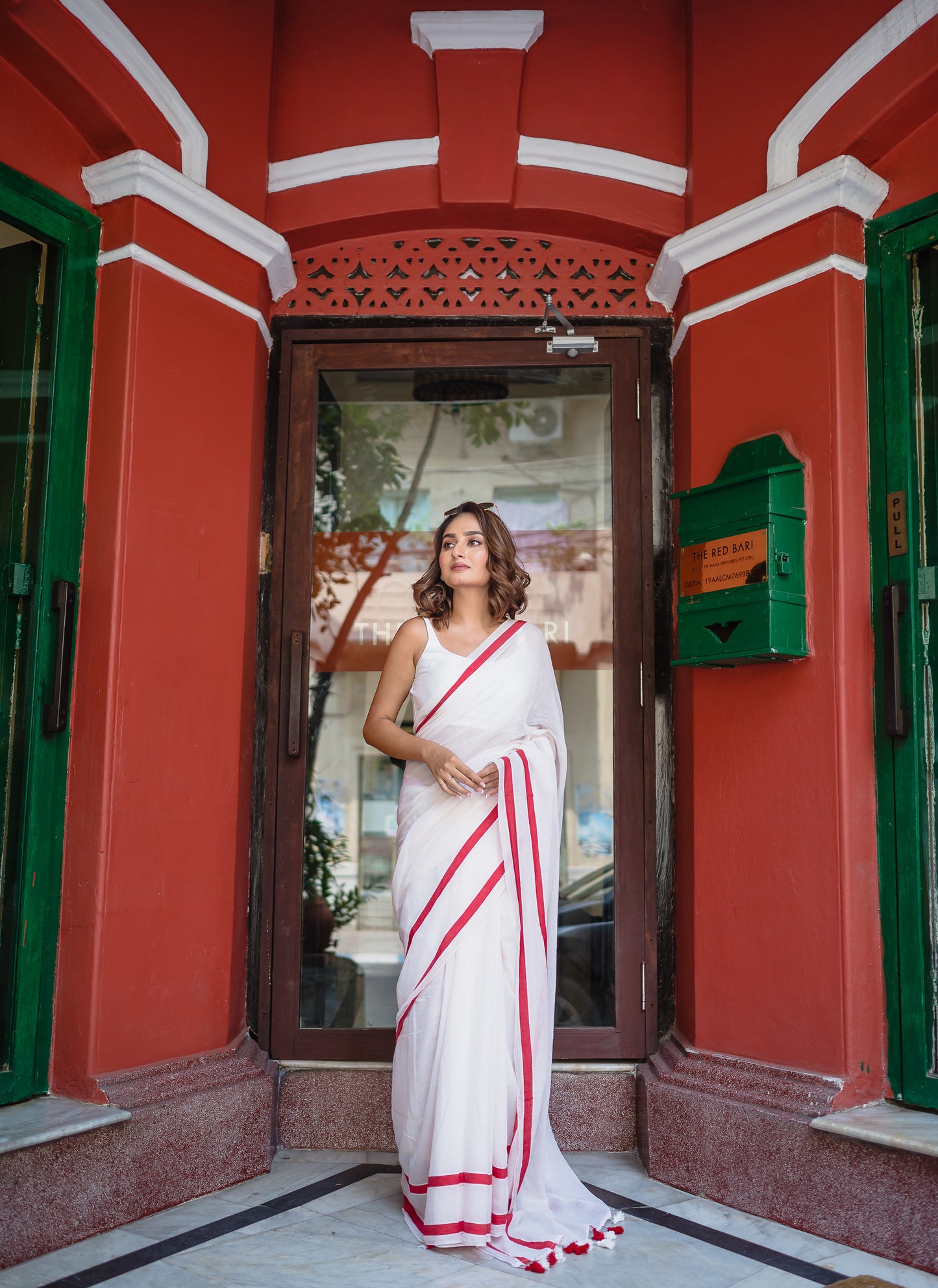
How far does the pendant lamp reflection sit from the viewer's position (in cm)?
369

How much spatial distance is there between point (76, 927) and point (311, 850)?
7.26 feet

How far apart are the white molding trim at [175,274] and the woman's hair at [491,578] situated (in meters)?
0.95

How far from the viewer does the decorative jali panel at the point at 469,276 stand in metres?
3.48

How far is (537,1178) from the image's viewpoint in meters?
2.59

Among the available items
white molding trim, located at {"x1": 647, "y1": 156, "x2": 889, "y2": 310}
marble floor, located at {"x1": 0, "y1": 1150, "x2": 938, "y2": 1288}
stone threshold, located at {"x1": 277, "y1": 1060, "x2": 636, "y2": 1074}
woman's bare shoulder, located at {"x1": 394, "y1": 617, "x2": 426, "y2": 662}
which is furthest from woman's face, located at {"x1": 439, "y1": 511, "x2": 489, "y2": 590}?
marble floor, located at {"x1": 0, "y1": 1150, "x2": 938, "y2": 1288}

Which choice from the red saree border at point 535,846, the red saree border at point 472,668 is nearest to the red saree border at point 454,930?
the red saree border at point 535,846

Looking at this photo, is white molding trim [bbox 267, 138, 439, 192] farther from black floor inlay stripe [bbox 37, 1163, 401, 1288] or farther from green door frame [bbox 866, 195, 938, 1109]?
black floor inlay stripe [bbox 37, 1163, 401, 1288]

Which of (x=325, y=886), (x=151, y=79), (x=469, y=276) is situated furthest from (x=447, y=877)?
(x=151, y=79)

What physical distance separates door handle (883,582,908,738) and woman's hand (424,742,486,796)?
1.11 metres

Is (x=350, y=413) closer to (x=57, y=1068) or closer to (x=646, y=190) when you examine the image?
(x=646, y=190)

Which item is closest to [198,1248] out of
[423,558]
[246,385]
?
[246,385]

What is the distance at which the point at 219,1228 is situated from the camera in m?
2.56

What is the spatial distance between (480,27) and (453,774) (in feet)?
8.15

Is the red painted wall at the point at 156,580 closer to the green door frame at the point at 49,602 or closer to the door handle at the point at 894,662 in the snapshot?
the green door frame at the point at 49,602
